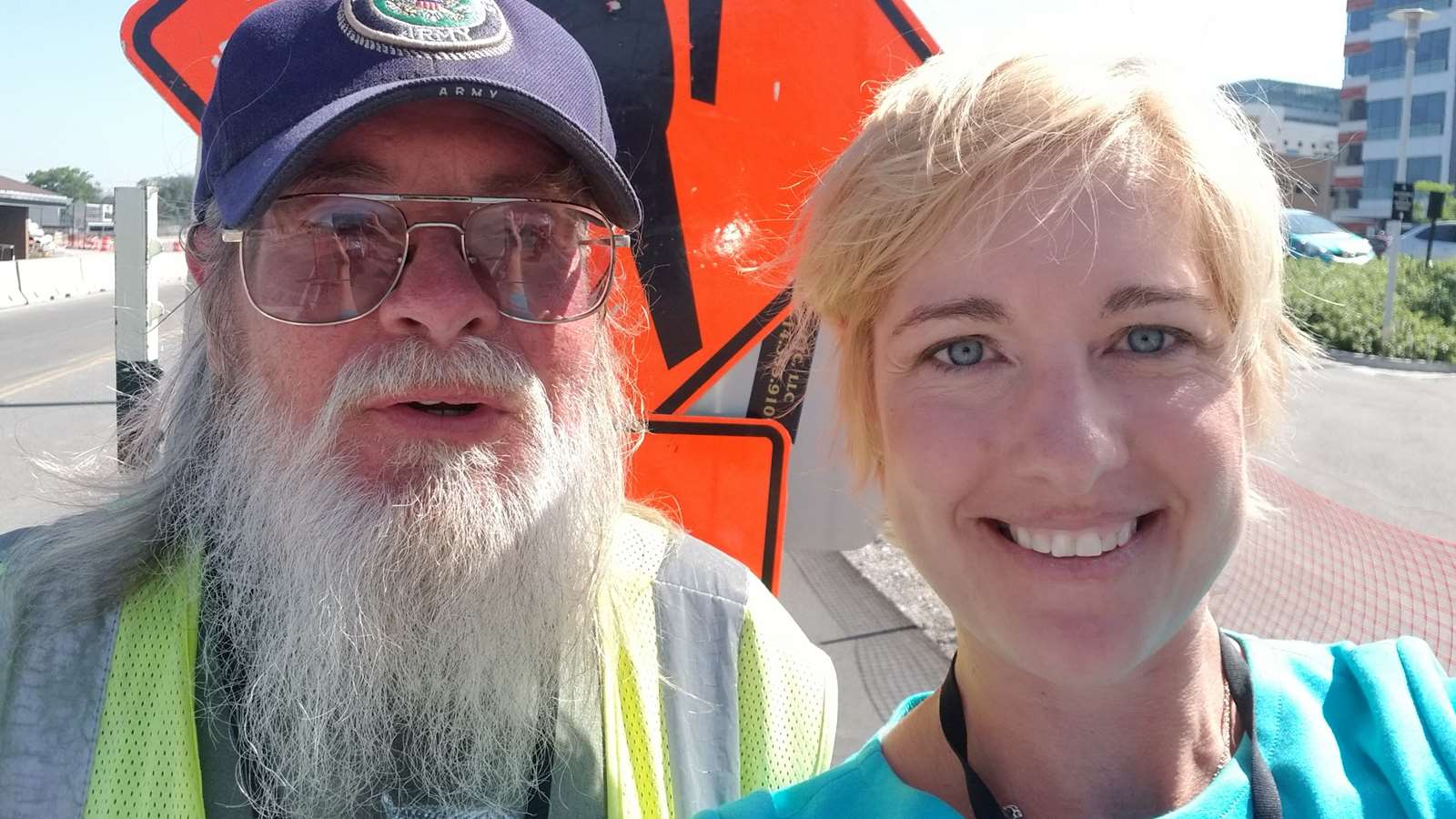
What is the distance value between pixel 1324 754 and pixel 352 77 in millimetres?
1623

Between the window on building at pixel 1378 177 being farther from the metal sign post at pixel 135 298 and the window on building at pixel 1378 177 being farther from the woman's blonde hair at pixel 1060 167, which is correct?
the metal sign post at pixel 135 298

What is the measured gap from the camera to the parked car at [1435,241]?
30.6 metres

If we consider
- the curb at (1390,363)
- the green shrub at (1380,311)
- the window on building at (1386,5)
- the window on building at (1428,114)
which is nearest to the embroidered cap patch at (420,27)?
the green shrub at (1380,311)

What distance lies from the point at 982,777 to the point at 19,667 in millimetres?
1321

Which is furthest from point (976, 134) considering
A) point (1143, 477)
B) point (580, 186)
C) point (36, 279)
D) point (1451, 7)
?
point (1451, 7)

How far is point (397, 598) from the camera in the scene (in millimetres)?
1711

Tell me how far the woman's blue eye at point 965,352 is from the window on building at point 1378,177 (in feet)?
250

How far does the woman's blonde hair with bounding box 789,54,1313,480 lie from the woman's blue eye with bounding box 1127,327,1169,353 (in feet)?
0.30

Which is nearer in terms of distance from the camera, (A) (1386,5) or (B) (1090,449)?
→ (B) (1090,449)

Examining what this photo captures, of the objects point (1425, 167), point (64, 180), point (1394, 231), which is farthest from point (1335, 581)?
point (64, 180)

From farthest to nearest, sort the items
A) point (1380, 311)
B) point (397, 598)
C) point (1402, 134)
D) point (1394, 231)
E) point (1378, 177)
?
point (1378, 177) → point (1380, 311) → point (1402, 134) → point (1394, 231) → point (397, 598)

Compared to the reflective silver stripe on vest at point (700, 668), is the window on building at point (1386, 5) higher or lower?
higher

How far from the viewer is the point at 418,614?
174cm

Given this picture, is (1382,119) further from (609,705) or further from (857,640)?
(609,705)
